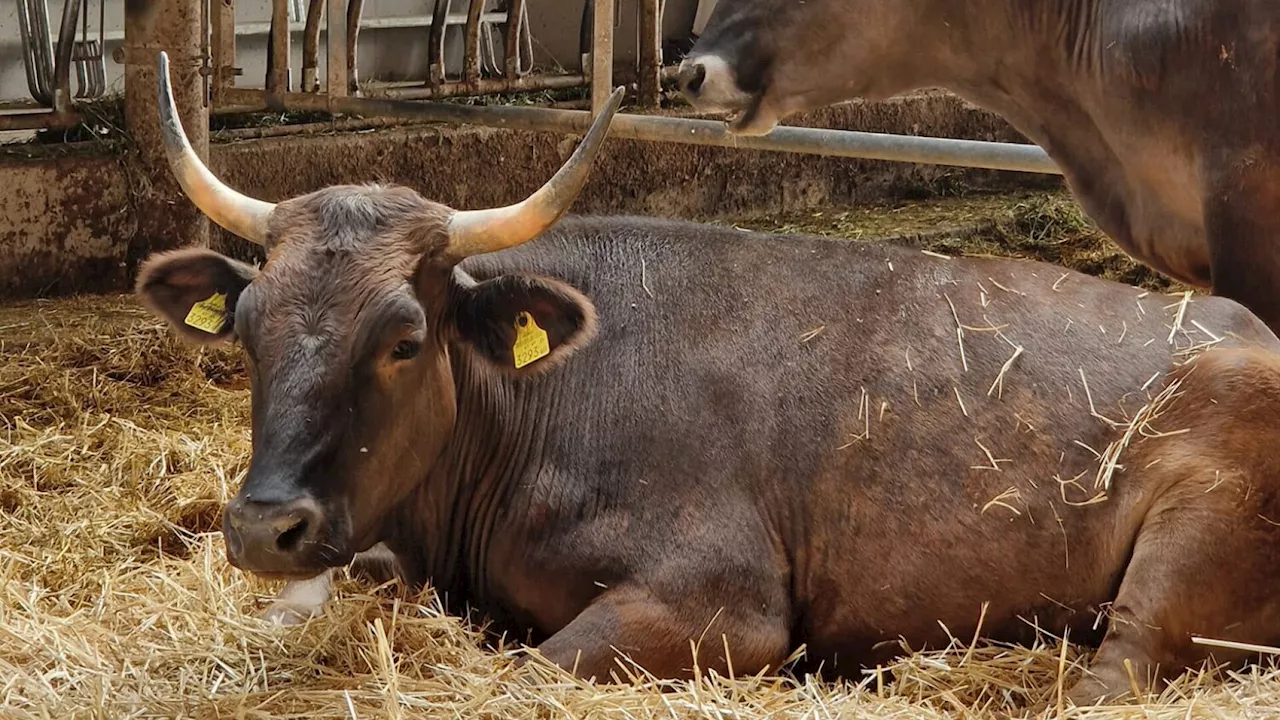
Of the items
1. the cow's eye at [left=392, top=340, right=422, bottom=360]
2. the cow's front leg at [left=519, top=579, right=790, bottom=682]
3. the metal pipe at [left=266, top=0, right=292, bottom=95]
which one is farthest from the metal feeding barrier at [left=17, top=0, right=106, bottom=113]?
the cow's front leg at [left=519, top=579, right=790, bottom=682]

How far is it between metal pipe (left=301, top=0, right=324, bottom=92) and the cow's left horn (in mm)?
4283

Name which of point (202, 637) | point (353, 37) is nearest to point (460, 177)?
point (353, 37)

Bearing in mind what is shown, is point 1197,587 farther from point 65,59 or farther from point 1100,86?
point 65,59

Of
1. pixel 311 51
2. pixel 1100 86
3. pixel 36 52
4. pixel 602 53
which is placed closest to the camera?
pixel 1100 86

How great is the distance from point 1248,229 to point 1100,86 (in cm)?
65

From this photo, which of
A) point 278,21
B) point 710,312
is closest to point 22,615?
point 710,312

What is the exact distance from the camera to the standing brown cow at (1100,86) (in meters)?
4.50

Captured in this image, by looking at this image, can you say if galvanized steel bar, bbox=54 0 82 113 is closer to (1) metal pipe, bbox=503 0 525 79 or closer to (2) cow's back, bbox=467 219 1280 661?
(1) metal pipe, bbox=503 0 525 79

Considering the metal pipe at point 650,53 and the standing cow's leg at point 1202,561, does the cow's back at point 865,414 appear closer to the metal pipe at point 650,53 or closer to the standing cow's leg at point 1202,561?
the standing cow's leg at point 1202,561

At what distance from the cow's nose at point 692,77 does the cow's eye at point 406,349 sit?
1.37 metres

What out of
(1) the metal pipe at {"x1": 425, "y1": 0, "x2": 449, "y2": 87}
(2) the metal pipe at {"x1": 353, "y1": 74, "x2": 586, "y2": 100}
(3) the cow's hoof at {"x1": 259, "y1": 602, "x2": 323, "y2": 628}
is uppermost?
(1) the metal pipe at {"x1": 425, "y1": 0, "x2": 449, "y2": 87}

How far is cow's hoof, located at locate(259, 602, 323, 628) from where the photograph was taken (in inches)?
177

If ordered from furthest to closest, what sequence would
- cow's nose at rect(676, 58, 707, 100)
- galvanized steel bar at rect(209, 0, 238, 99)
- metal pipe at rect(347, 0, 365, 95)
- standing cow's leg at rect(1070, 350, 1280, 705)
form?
metal pipe at rect(347, 0, 365, 95), galvanized steel bar at rect(209, 0, 238, 99), cow's nose at rect(676, 58, 707, 100), standing cow's leg at rect(1070, 350, 1280, 705)

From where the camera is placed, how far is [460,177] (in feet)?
30.1
